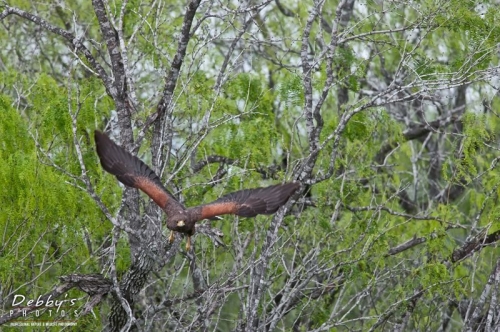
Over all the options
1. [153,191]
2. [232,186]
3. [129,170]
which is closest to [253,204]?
[153,191]

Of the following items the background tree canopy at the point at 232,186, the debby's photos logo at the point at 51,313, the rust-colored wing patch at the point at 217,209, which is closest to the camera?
the rust-colored wing patch at the point at 217,209

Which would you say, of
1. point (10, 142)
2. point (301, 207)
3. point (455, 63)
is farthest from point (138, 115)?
point (455, 63)

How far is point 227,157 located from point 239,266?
1407mm

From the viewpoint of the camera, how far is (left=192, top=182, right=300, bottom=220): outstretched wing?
8984mm

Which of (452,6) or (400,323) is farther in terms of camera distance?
(400,323)

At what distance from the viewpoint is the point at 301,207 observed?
445 inches

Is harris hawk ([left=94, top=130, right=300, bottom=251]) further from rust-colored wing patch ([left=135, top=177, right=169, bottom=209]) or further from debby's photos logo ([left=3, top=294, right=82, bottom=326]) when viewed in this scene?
debby's photos logo ([left=3, top=294, right=82, bottom=326])

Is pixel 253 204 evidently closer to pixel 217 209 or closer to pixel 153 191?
pixel 217 209

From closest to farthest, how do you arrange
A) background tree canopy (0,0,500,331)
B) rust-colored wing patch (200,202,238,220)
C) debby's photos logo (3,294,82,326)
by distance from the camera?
1. rust-colored wing patch (200,202,238,220)
2. background tree canopy (0,0,500,331)
3. debby's photos logo (3,294,82,326)

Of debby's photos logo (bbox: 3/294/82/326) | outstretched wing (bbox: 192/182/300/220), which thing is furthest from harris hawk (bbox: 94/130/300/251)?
debby's photos logo (bbox: 3/294/82/326)

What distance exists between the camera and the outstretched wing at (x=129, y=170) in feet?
29.5

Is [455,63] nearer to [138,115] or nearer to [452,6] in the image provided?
[452,6]

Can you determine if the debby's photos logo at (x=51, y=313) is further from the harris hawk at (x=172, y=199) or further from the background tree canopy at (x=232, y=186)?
the harris hawk at (x=172, y=199)

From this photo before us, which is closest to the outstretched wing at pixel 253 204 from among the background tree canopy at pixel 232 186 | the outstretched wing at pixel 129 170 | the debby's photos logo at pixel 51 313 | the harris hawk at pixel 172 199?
the harris hawk at pixel 172 199
